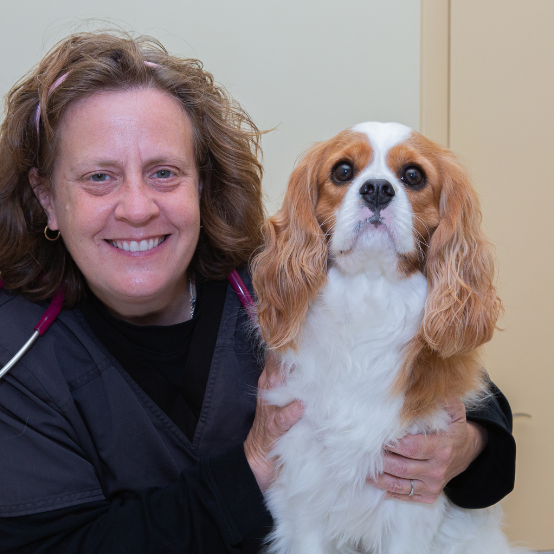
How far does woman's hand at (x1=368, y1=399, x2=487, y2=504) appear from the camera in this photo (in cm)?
120

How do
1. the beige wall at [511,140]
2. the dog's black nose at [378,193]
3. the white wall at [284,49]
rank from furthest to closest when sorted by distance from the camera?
the beige wall at [511,140] → the white wall at [284,49] → the dog's black nose at [378,193]

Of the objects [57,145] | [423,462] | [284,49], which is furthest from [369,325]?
[284,49]

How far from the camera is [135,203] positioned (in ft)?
4.21

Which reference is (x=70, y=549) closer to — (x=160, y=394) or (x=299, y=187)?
(x=160, y=394)

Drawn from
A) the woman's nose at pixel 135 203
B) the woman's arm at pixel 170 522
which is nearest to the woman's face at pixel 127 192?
the woman's nose at pixel 135 203

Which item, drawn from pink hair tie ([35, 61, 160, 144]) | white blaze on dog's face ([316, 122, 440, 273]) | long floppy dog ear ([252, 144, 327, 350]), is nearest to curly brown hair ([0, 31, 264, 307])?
pink hair tie ([35, 61, 160, 144])

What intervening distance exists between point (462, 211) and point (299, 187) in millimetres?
343

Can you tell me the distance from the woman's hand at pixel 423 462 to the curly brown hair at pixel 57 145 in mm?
664

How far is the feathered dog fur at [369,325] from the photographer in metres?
1.17

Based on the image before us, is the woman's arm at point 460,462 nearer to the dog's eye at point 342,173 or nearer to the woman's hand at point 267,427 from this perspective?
the woman's hand at point 267,427

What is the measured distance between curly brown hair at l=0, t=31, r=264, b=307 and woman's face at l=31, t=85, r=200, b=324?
0.15 feet

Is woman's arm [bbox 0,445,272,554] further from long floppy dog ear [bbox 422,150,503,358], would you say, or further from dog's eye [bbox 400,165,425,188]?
dog's eye [bbox 400,165,425,188]

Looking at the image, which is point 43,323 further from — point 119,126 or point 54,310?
point 119,126

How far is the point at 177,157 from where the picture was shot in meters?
1.37
